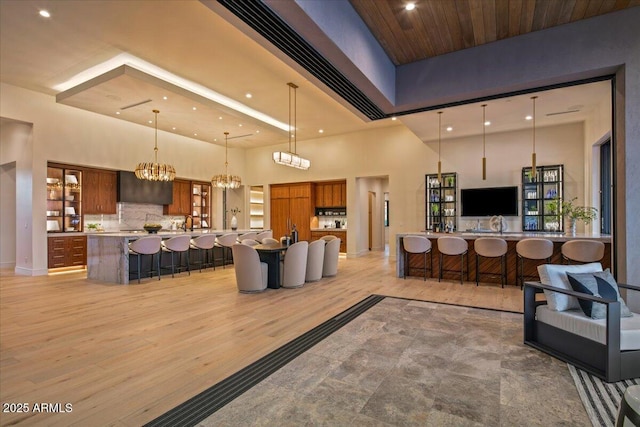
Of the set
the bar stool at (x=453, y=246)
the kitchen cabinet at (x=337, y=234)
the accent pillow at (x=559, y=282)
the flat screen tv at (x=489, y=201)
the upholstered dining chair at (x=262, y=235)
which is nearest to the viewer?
the accent pillow at (x=559, y=282)

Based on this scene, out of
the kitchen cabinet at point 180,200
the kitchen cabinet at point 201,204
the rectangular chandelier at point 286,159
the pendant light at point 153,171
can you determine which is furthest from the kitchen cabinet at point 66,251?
the rectangular chandelier at point 286,159

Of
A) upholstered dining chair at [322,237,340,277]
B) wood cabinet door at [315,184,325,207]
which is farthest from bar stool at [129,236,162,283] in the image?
wood cabinet door at [315,184,325,207]

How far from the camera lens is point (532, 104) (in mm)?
6055

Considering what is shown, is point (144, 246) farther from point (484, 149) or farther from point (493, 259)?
point (484, 149)

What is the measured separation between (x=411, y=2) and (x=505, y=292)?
4703 mm

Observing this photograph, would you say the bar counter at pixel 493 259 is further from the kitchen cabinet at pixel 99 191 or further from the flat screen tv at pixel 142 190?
the kitchen cabinet at pixel 99 191

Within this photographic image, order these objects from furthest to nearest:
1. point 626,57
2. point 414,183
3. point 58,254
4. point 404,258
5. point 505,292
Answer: point 414,183
point 58,254
point 404,258
point 505,292
point 626,57

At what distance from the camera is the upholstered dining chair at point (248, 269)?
551 cm

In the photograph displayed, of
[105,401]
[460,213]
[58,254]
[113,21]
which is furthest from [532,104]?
[58,254]

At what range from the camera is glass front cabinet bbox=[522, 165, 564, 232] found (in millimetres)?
7657

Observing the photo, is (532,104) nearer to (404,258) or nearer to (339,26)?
(404,258)

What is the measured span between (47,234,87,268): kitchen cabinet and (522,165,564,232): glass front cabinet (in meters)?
11.3

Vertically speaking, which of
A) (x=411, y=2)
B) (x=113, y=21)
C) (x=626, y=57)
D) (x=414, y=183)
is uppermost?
(x=113, y=21)

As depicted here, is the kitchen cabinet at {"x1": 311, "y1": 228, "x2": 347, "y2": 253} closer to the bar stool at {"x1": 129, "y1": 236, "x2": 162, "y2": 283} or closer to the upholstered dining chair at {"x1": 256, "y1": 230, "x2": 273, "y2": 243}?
the upholstered dining chair at {"x1": 256, "y1": 230, "x2": 273, "y2": 243}
